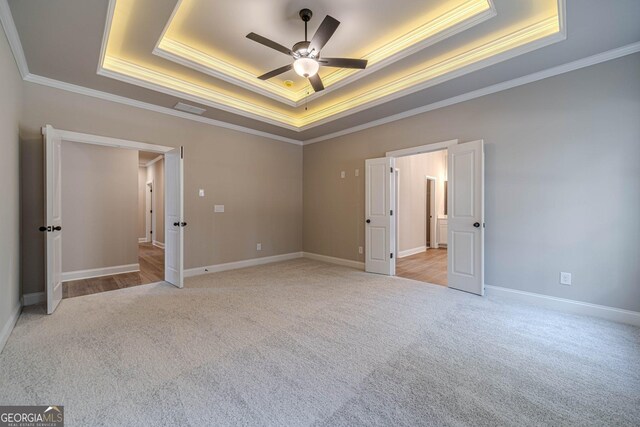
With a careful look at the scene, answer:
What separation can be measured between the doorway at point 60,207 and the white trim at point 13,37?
0.68 meters

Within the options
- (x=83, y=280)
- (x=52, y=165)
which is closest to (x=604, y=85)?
(x=52, y=165)

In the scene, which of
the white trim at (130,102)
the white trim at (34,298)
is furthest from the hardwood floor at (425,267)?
the white trim at (34,298)

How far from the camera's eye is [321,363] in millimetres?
2143

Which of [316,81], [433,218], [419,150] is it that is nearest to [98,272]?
[316,81]

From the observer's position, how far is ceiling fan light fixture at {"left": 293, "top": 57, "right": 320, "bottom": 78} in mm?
2783

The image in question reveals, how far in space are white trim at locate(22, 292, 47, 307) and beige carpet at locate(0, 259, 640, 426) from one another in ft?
0.81

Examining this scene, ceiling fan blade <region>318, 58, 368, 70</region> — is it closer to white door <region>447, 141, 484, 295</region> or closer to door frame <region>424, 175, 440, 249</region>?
white door <region>447, 141, 484, 295</region>

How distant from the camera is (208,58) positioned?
3.73 meters

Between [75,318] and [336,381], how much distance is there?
295 centimetres

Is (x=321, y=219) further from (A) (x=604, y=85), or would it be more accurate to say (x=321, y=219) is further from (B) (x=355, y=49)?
(A) (x=604, y=85)

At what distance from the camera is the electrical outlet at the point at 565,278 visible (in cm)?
321

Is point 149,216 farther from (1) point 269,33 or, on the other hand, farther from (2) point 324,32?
(2) point 324,32

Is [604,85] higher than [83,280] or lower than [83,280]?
higher

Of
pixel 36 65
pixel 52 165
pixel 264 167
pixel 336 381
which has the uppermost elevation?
pixel 36 65
